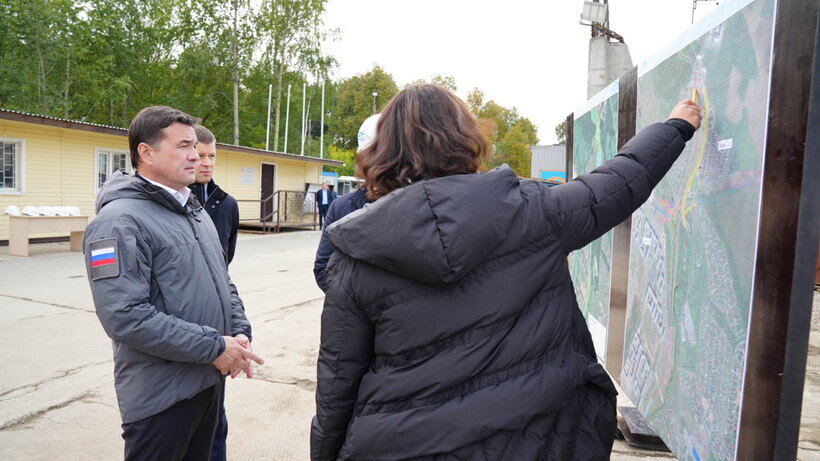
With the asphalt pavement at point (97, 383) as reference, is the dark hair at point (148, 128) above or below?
above

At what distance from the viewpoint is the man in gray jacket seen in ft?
6.48

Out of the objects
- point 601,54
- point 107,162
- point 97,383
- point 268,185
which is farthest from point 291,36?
point 97,383

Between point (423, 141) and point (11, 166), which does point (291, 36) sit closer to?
point (11, 166)

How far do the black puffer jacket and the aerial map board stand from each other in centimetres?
170

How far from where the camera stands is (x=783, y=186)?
4.79 ft

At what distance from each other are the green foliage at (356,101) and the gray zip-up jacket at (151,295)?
137ft

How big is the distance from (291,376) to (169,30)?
107 ft

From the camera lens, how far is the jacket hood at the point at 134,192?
2.12 meters

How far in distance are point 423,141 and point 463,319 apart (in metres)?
0.46

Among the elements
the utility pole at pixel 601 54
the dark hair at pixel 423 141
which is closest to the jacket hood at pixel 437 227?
the dark hair at pixel 423 141

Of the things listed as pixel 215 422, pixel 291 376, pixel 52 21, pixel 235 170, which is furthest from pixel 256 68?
pixel 215 422

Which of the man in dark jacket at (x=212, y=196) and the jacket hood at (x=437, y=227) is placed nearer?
the jacket hood at (x=437, y=227)

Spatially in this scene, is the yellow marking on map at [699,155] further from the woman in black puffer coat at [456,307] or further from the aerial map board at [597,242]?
the aerial map board at [597,242]

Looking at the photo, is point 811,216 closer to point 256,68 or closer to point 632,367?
point 632,367
